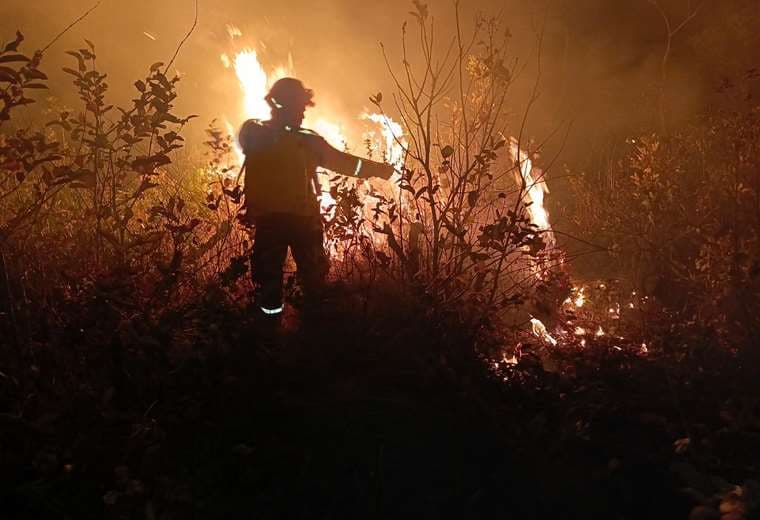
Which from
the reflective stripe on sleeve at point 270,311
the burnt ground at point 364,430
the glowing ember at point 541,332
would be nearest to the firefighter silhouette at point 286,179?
the reflective stripe on sleeve at point 270,311

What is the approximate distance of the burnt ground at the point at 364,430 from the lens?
225cm

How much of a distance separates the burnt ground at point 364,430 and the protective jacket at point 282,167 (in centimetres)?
89

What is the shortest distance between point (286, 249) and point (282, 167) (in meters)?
0.53

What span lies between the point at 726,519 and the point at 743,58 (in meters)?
7.55

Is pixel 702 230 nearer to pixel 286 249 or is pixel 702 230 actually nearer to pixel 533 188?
pixel 533 188

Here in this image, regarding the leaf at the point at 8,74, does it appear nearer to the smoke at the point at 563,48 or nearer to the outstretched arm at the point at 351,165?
the outstretched arm at the point at 351,165

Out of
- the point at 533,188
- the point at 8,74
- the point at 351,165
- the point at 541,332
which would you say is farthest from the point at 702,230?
the point at 8,74

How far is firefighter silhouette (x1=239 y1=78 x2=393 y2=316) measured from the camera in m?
3.70

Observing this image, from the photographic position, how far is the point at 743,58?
24.8ft

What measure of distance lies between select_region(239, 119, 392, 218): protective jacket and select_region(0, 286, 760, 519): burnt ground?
2.92ft

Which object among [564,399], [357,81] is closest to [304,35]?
[357,81]

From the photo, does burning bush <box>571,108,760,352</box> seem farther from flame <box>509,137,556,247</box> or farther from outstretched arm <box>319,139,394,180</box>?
outstretched arm <box>319,139,394,180</box>

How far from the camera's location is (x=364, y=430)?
2.67 metres

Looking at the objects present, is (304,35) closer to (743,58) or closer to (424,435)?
(743,58)
